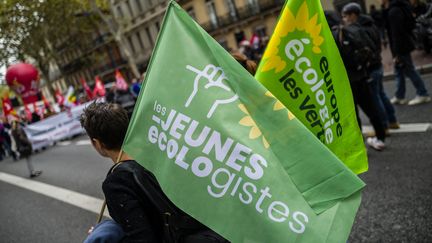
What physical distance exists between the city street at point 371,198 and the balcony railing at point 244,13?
18804 millimetres

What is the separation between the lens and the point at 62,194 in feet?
21.1

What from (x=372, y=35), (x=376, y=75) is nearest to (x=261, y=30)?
(x=376, y=75)

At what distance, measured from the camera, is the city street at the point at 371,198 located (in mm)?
2957

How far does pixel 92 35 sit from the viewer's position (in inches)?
1704

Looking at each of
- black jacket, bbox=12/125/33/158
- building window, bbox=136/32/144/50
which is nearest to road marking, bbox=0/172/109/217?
black jacket, bbox=12/125/33/158

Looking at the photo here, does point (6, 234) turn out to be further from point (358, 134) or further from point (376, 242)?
point (358, 134)

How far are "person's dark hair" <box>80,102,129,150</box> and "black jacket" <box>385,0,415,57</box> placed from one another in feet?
16.0

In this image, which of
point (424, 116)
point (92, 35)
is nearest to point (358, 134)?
point (424, 116)

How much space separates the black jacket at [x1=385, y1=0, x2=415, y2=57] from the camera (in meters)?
5.34

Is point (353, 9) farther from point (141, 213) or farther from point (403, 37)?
point (141, 213)

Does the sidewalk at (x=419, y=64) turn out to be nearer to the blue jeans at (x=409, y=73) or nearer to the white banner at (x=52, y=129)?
the blue jeans at (x=409, y=73)

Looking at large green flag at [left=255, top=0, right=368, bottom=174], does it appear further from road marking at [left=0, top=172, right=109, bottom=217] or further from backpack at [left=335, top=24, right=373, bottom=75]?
road marking at [left=0, top=172, right=109, bottom=217]

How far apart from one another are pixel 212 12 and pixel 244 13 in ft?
11.4

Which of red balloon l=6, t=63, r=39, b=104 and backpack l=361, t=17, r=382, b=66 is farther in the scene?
red balloon l=6, t=63, r=39, b=104
